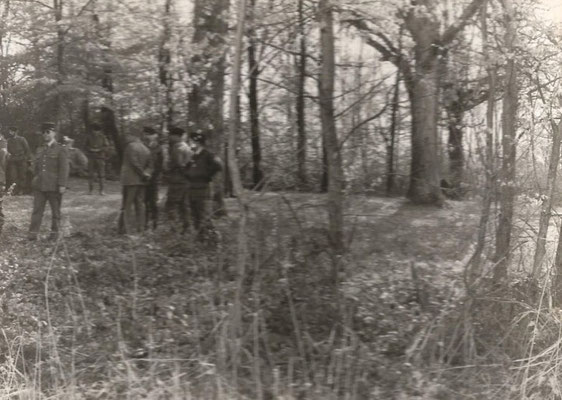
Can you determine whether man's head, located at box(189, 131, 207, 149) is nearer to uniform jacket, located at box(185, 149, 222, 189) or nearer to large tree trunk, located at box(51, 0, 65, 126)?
uniform jacket, located at box(185, 149, 222, 189)

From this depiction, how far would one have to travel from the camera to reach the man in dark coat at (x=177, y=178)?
1177 centimetres

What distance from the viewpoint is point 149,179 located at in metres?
12.6

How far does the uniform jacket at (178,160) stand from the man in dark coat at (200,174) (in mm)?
214

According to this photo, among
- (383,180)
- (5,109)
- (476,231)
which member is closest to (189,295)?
(383,180)

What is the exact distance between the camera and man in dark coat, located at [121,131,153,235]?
12266mm

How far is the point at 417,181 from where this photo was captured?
9070mm

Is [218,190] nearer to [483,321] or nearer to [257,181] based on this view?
[257,181]

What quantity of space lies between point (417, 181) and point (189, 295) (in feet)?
10.1

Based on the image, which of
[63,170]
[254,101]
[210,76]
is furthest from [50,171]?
[254,101]

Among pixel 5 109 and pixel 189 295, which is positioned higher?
pixel 5 109

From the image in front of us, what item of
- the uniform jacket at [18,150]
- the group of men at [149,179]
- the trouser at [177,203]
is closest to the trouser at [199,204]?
the group of men at [149,179]

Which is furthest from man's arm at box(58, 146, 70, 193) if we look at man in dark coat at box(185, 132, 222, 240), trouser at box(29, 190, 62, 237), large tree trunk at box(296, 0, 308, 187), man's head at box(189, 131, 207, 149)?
large tree trunk at box(296, 0, 308, 187)

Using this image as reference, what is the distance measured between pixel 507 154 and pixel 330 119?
1.89m

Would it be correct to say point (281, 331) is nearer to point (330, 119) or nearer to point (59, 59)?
point (330, 119)
